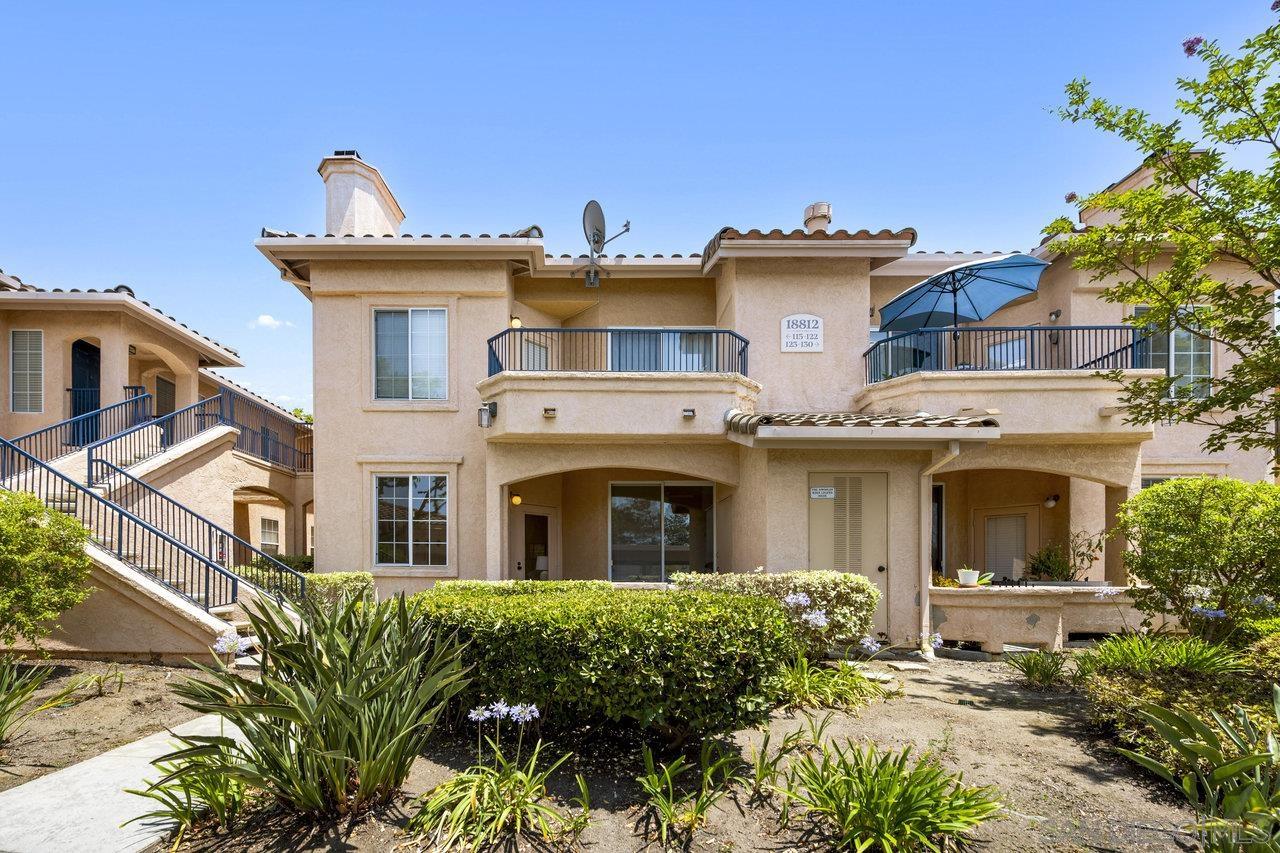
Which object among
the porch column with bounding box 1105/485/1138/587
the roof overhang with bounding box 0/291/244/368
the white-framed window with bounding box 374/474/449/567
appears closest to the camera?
the porch column with bounding box 1105/485/1138/587

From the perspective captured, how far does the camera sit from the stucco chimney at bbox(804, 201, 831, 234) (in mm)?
13742

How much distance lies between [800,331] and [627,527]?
5384 millimetres

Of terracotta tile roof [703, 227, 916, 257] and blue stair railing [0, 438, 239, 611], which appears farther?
terracotta tile roof [703, 227, 916, 257]

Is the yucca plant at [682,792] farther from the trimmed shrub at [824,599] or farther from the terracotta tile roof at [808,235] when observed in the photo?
the terracotta tile roof at [808,235]

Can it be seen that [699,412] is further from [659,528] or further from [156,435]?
[156,435]

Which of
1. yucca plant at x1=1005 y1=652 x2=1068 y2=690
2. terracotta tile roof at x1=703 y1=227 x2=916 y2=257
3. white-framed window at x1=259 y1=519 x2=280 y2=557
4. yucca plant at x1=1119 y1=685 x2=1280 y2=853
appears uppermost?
terracotta tile roof at x1=703 y1=227 x2=916 y2=257

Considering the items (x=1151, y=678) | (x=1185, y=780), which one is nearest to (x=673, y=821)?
(x=1185, y=780)

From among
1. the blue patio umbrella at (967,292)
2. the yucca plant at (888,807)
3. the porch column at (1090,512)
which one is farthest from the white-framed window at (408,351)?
the porch column at (1090,512)

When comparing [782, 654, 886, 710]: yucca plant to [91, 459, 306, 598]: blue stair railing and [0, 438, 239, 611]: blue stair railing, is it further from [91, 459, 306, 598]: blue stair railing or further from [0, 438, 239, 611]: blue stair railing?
[0, 438, 239, 611]: blue stair railing

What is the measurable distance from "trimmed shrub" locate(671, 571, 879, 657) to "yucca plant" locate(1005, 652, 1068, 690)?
6.24 ft

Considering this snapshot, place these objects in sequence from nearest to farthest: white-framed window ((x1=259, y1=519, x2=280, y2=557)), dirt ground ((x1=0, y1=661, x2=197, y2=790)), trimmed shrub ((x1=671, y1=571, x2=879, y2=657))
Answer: dirt ground ((x1=0, y1=661, x2=197, y2=790)), trimmed shrub ((x1=671, y1=571, x2=879, y2=657)), white-framed window ((x1=259, y1=519, x2=280, y2=557))

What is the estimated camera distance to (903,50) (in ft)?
29.3

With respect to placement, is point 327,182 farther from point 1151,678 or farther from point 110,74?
point 1151,678

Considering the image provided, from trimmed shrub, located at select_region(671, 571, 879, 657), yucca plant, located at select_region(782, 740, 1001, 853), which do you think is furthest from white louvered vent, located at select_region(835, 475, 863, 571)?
yucca plant, located at select_region(782, 740, 1001, 853)
